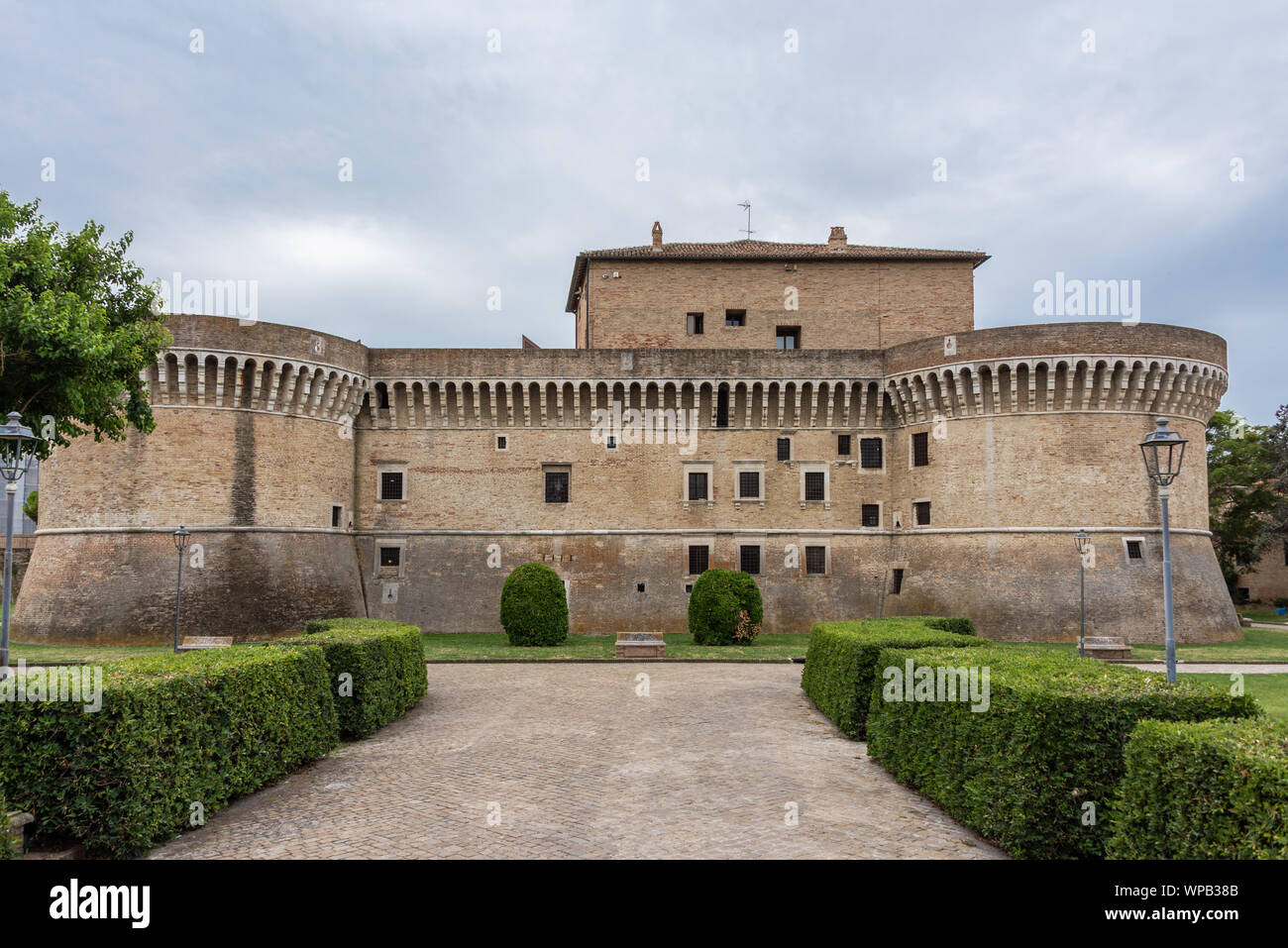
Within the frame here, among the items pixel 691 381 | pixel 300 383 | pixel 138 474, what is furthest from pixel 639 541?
pixel 138 474

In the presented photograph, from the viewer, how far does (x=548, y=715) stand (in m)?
14.9

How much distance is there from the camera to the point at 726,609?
27.3 metres

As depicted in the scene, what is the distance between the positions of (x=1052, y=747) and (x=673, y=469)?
993 inches

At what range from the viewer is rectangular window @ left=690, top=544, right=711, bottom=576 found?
105 ft

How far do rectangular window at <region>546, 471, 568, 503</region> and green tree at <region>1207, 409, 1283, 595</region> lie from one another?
34972 millimetres

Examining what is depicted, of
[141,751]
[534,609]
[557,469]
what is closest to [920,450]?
[557,469]

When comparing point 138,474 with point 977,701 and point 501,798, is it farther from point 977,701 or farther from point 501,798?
point 977,701

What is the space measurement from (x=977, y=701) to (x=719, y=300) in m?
28.0

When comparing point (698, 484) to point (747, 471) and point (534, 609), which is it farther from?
point (534, 609)

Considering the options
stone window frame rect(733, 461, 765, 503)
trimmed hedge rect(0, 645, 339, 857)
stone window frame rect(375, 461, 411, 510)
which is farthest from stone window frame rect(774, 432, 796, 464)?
trimmed hedge rect(0, 645, 339, 857)

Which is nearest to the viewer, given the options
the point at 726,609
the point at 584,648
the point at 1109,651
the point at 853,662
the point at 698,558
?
the point at 853,662

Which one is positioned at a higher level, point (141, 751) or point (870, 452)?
point (870, 452)

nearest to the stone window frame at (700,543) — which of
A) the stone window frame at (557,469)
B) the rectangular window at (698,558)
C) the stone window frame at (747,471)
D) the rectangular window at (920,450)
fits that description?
the rectangular window at (698,558)

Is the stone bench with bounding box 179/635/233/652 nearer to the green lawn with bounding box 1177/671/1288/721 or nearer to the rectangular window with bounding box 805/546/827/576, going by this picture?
the rectangular window with bounding box 805/546/827/576
